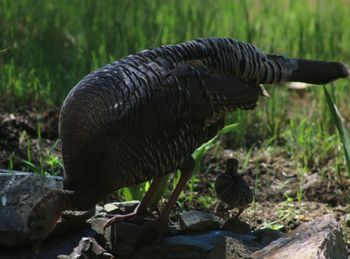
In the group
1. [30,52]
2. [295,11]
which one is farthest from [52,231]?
[295,11]

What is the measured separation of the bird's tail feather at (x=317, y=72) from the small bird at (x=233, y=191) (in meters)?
1.00

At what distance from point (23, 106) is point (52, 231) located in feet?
9.49

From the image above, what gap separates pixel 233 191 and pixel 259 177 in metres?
1.44

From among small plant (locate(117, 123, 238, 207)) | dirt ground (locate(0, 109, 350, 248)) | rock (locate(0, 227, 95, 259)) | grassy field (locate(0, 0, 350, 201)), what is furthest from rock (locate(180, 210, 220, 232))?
grassy field (locate(0, 0, 350, 201))

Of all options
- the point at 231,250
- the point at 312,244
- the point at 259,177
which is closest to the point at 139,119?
the point at 231,250

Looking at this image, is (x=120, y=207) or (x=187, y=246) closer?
(x=187, y=246)

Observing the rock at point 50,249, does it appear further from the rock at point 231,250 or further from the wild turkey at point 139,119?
the rock at point 231,250

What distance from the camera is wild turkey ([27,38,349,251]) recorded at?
5.35 metres

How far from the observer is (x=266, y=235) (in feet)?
19.1

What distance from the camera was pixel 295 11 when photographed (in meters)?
12.4

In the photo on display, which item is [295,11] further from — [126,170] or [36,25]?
[126,170]

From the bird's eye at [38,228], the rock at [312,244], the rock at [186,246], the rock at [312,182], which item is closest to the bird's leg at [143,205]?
the rock at [186,246]

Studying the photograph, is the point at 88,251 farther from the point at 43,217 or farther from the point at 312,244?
the point at 312,244

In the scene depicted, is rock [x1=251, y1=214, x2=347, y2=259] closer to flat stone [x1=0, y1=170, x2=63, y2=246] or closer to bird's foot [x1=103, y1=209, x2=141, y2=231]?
bird's foot [x1=103, y1=209, x2=141, y2=231]
